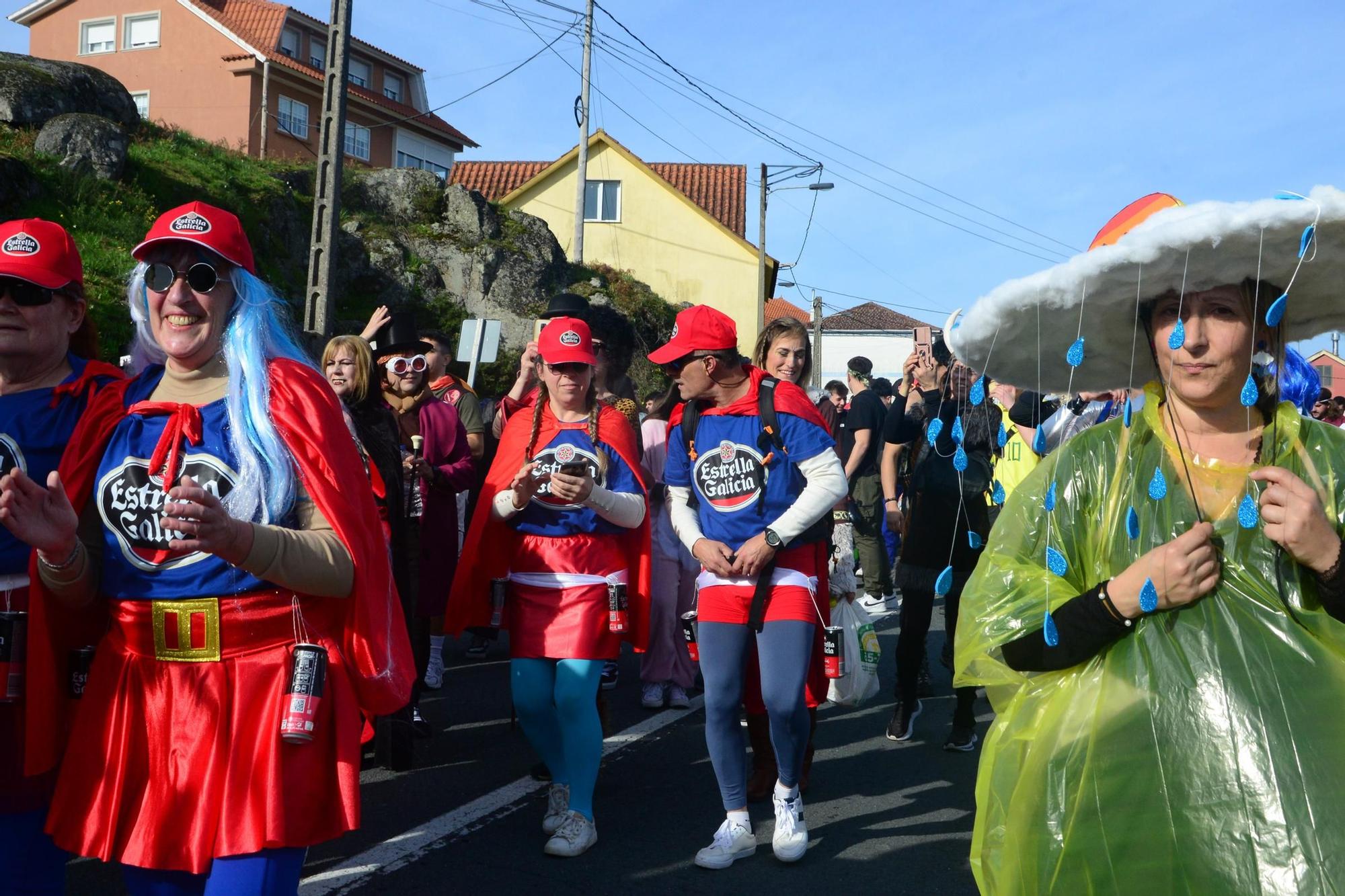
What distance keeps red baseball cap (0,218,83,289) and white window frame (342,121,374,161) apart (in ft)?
141

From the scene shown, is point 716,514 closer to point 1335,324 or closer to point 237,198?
point 1335,324

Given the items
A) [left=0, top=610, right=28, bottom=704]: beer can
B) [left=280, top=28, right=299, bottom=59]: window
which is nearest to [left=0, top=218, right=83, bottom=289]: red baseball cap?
[left=0, top=610, right=28, bottom=704]: beer can

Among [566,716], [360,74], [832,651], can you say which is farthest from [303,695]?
[360,74]

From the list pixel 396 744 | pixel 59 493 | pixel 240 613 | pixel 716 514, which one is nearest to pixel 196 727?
pixel 240 613

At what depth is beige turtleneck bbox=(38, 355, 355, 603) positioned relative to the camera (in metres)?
2.37

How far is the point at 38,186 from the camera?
14148 mm

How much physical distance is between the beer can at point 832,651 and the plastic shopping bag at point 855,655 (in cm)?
74

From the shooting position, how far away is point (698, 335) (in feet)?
14.9

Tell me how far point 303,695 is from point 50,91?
1744cm

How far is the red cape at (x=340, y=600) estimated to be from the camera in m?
2.52

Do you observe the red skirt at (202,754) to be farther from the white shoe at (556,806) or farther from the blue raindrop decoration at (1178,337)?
the white shoe at (556,806)

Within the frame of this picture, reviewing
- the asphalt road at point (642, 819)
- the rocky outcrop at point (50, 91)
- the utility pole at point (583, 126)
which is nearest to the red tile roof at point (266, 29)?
the utility pole at point (583, 126)

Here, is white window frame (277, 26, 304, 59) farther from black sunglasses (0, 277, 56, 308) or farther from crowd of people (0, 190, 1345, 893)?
crowd of people (0, 190, 1345, 893)

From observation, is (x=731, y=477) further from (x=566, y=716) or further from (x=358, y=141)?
(x=358, y=141)
